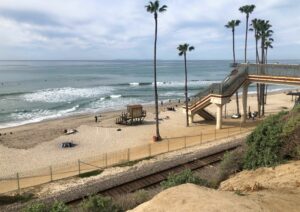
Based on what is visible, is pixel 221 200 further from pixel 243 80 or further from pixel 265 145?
pixel 243 80

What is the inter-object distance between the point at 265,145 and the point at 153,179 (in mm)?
7295

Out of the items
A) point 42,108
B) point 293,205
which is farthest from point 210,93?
point 42,108

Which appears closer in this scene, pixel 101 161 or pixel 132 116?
pixel 101 161

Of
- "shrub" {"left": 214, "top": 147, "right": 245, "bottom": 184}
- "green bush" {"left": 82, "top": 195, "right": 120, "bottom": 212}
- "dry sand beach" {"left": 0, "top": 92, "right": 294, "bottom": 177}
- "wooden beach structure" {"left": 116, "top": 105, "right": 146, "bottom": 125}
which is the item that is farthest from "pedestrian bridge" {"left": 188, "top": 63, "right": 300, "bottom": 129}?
"green bush" {"left": 82, "top": 195, "right": 120, "bottom": 212}

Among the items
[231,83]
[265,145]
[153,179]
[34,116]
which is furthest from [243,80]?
[34,116]

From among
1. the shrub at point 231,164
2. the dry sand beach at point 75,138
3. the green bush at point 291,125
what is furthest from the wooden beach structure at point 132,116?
the green bush at point 291,125

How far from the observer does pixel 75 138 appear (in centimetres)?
4056

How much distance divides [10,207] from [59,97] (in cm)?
6770

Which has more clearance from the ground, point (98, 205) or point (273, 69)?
point (273, 69)

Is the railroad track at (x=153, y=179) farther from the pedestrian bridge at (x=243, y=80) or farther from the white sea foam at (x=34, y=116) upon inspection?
the white sea foam at (x=34, y=116)

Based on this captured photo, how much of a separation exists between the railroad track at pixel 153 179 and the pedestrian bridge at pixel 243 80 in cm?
1248

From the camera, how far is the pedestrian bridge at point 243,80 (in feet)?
107

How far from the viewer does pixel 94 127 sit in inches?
1842

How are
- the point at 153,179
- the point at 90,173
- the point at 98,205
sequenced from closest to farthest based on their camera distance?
the point at 98,205 < the point at 153,179 < the point at 90,173
